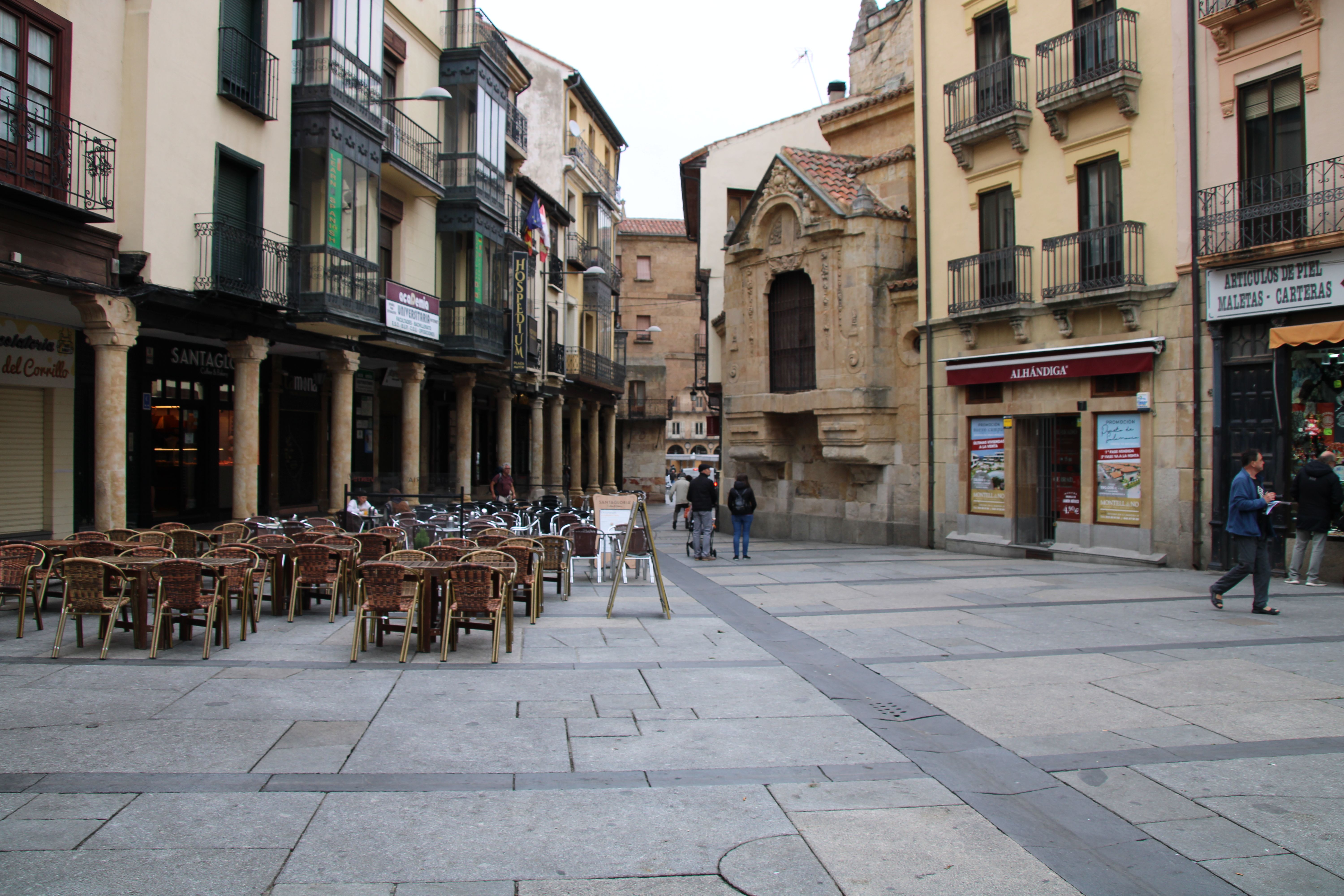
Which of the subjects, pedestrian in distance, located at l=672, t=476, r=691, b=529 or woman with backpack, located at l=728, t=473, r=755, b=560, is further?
pedestrian in distance, located at l=672, t=476, r=691, b=529

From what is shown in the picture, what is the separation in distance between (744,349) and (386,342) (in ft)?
29.0

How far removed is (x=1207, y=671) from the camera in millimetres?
7488

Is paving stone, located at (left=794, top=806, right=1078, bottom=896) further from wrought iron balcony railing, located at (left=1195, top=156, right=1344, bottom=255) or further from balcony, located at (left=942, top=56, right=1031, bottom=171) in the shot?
balcony, located at (left=942, top=56, right=1031, bottom=171)

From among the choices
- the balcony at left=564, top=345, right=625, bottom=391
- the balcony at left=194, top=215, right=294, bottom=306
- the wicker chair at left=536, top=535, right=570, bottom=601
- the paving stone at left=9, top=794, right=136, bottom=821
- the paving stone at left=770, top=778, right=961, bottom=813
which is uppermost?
the balcony at left=564, top=345, right=625, bottom=391

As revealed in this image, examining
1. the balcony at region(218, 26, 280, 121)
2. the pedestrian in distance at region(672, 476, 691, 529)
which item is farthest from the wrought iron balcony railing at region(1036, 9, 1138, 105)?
the balcony at region(218, 26, 280, 121)

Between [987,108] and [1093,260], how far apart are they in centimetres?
407

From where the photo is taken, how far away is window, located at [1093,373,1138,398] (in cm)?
1538

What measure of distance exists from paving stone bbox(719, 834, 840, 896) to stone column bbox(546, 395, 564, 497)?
30.6 metres

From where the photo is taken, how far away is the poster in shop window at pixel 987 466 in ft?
59.6

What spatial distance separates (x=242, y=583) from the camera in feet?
28.9

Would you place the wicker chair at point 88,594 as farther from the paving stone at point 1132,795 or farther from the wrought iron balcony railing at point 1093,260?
the wrought iron balcony railing at point 1093,260

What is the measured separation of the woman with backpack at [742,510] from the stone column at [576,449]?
2148 cm

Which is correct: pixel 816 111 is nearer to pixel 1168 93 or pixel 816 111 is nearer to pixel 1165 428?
pixel 1168 93

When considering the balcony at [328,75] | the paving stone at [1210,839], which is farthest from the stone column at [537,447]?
the paving stone at [1210,839]
